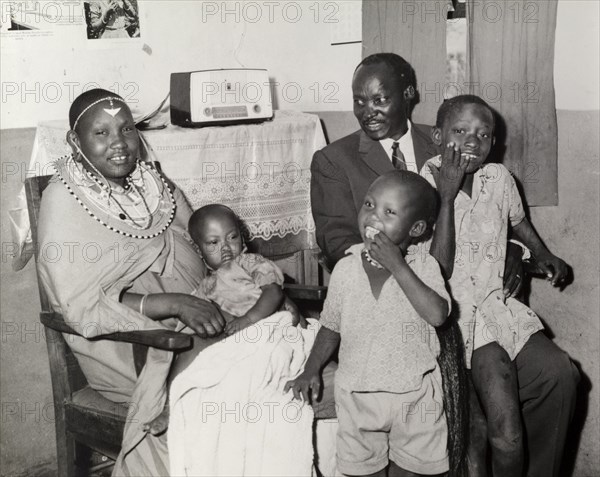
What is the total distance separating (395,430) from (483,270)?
2.35ft

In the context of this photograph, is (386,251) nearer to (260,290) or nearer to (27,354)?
(260,290)

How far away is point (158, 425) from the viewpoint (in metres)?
2.19

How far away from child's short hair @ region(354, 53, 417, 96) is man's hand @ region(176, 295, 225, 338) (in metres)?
1.16

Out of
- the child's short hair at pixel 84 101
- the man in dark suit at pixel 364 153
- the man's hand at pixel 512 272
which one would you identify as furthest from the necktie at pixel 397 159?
the child's short hair at pixel 84 101

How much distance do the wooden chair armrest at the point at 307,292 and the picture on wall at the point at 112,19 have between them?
1.78m

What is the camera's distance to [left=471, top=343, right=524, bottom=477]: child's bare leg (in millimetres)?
2326

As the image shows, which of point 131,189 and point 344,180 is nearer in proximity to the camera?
point 131,189

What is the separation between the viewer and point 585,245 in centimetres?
292

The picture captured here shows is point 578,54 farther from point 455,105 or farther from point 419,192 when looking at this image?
point 419,192

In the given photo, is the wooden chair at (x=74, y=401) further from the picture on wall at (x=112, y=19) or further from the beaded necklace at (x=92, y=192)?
the picture on wall at (x=112, y=19)

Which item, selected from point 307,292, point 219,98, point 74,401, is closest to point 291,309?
point 307,292

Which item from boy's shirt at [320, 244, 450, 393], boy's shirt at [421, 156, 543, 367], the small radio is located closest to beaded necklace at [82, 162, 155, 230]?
the small radio

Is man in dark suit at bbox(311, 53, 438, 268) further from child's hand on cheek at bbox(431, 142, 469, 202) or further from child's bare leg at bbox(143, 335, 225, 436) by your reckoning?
child's bare leg at bbox(143, 335, 225, 436)

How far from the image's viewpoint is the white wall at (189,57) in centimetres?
323
